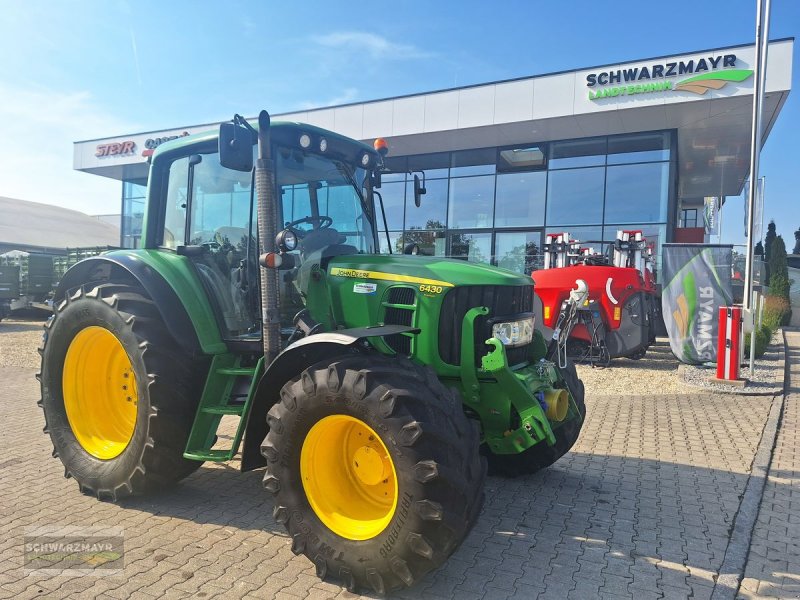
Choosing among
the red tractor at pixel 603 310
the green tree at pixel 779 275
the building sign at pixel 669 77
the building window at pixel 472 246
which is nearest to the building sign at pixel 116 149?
the building window at pixel 472 246

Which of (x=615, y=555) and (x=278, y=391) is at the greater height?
(x=278, y=391)

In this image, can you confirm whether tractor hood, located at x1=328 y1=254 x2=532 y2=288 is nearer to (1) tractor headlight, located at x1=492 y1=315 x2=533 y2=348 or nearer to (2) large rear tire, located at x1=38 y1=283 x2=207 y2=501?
(1) tractor headlight, located at x1=492 y1=315 x2=533 y2=348

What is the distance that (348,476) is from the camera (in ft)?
11.1

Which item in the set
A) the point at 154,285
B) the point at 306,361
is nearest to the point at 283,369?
the point at 306,361

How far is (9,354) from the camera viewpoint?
37.7 feet

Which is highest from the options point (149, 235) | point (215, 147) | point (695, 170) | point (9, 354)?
point (695, 170)

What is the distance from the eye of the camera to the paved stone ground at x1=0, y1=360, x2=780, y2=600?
3.05 meters

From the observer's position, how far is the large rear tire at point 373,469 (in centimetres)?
281

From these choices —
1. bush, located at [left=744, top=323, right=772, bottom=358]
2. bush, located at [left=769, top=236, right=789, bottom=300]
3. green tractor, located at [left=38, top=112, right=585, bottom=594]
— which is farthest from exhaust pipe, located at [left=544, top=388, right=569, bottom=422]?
bush, located at [left=769, top=236, right=789, bottom=300]

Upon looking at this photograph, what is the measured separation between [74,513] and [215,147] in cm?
271

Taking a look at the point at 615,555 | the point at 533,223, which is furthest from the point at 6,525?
the point at 533,223

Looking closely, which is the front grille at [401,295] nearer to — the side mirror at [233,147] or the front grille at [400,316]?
the front grille at [400,316]

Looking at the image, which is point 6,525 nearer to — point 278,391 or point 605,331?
point 278,391

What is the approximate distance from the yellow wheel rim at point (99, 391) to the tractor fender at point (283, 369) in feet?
4.34
